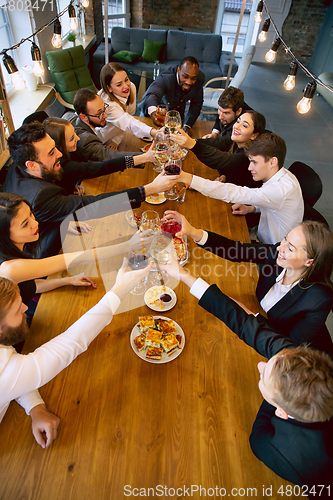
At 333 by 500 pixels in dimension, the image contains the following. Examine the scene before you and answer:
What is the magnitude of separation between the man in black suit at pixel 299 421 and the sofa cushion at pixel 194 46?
6.53m

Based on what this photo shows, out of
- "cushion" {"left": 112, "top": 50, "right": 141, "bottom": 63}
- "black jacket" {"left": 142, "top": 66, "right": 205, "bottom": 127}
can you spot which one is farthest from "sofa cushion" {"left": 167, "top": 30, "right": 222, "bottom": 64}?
"black jacket" {"left": 142, "top": 66, "right": 205, "bottom": 127}

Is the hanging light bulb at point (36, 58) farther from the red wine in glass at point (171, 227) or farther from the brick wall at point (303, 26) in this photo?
the brick wall at point (303, 26)

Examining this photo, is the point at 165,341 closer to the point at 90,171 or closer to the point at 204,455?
the point at 204,455

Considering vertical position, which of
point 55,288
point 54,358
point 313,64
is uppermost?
point 54,358

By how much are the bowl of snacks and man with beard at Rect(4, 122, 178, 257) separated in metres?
0.05

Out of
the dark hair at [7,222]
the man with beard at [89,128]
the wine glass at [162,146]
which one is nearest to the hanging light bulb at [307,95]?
the wine glass at [162,146]

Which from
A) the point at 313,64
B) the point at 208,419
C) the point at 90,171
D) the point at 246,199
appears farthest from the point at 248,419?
the point at 313,64

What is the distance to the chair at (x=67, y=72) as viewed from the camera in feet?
13.9

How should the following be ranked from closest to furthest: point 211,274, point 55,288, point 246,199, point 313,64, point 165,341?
point 165,341 → point 55,288 → point 211,274 → point 246,199 → point 313,64

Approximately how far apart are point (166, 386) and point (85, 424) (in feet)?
1.05

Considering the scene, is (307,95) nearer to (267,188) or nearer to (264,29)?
(267,188)

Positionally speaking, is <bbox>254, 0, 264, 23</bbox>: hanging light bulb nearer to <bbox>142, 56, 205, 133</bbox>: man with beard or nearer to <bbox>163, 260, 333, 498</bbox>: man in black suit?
<bbox>142, 56, 205, 133</bbox>: man with beard

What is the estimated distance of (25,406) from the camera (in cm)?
113

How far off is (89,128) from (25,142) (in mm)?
803
